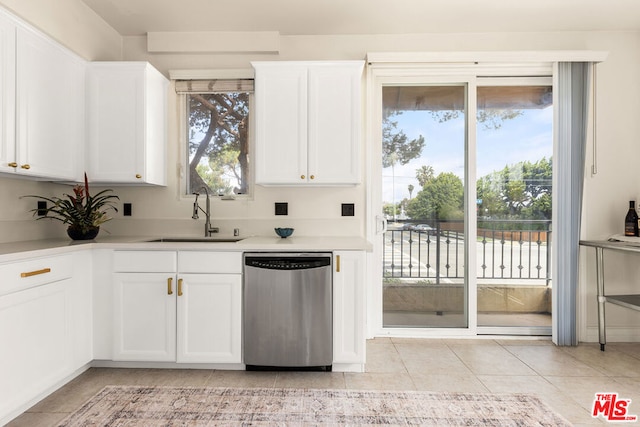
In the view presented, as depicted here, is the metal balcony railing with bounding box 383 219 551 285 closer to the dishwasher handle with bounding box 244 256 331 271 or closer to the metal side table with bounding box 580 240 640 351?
the metal side table with bounding box 580 240 640 351

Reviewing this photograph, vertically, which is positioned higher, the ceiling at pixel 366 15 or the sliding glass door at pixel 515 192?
the ceiling at pixel 366 15

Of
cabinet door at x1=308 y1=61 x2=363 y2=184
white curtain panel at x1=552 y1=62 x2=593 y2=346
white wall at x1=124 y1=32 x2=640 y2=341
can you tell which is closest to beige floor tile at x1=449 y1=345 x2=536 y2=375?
white curtain panel at x1=552 y1=62 x2=593 y2=346

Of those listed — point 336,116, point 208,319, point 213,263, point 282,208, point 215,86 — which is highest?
point 215,86

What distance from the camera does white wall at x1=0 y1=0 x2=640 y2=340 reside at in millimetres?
3070

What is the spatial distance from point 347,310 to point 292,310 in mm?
372

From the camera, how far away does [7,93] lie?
2.04 metres

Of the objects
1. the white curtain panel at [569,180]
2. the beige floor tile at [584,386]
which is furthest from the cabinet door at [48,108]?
the white curtain panel at [569,180]

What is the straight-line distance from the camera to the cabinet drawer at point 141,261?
2.43 m

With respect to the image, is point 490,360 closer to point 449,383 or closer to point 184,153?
point 449,383

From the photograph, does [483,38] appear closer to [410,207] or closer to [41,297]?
[410,207]

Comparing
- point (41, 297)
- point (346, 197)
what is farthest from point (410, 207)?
point (41, 297)

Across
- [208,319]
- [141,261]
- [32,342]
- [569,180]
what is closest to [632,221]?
[569,180]

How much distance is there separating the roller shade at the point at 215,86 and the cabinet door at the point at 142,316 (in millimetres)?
1667

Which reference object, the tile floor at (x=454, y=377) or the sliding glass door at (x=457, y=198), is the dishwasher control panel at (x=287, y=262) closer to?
the tile floor at (x=454, y=377)
